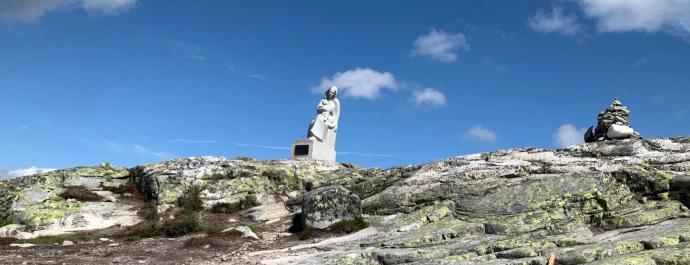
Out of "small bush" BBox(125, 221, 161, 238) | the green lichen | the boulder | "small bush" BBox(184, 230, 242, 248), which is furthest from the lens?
the green lichen

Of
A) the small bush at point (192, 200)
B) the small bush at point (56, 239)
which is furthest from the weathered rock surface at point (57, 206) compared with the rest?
the small bush at point (192, 200)

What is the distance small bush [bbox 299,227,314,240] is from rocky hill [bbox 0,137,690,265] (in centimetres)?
9

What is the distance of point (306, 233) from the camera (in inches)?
907

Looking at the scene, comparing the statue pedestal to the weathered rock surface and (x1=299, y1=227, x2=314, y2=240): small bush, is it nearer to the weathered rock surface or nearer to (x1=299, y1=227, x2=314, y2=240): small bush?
the weathered rock surface

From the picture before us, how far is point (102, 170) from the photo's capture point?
120ft

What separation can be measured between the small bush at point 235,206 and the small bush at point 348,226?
7.93 m

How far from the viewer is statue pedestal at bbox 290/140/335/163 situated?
40.0 metres

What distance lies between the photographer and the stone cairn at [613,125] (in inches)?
1277

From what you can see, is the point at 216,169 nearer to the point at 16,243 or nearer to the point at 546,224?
the point at 16,243

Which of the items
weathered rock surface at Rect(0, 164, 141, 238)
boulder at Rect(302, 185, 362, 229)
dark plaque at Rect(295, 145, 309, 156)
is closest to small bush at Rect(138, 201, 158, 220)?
weathered rock surface at Rect(0, 164, 141, 238)

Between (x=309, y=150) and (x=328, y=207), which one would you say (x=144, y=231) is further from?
(x=309, y=150)

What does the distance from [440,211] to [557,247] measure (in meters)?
7.02

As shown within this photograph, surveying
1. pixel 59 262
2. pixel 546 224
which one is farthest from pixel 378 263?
pixel 59 262

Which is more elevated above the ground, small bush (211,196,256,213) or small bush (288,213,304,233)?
small bush (211,196,256,213)
